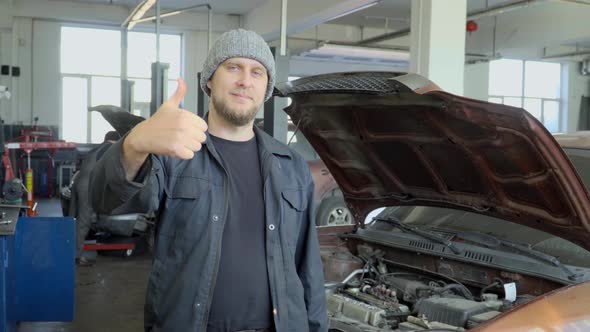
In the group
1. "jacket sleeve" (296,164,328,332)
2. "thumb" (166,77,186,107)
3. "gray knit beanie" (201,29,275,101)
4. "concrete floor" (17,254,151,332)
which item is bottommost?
"concrete floor" (17,254,151,332)

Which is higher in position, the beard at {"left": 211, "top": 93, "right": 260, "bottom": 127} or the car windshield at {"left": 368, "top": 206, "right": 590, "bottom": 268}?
the beard at {"left": 211, "top": 93, "right": 260, "bottom": 127}

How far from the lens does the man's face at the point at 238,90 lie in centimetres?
191

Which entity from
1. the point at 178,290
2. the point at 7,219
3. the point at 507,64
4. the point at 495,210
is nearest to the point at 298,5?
the point at 7,219

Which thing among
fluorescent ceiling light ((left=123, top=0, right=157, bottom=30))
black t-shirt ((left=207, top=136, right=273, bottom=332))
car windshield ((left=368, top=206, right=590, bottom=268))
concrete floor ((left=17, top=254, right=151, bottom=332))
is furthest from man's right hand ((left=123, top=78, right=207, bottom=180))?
fluorescent ceiling light ((left=123, top=0, right=157, bottom=30))

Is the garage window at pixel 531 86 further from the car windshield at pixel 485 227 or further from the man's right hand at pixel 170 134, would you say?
the man's right hand at pixel 170 134

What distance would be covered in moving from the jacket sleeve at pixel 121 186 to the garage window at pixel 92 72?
14.2 m

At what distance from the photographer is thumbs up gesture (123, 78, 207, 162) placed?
151cm

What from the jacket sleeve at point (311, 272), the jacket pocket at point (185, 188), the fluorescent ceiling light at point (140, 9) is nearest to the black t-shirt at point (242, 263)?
the jacket pocket at point (185, 188)

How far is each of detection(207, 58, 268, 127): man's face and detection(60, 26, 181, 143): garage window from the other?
46.3ft

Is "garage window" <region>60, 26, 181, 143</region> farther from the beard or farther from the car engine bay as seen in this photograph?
the beard

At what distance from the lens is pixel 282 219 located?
197 cm

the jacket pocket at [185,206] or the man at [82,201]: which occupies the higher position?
the jacket pocket at [185,206]

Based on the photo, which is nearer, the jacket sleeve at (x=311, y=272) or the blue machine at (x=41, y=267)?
the jacket sleeve at (x=311, y=272)

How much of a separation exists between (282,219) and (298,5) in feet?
29.0
